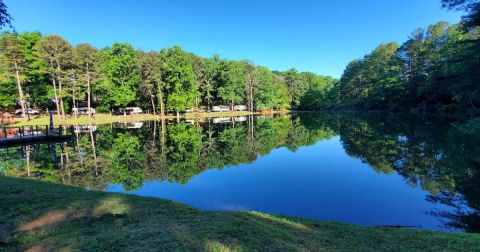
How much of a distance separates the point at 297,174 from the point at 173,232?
10357mm

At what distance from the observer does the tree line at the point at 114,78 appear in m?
45.5

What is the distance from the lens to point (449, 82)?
41.8m

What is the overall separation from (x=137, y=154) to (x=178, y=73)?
41.7m

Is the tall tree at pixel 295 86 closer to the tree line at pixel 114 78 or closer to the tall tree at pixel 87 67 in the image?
the tree line at pixel 114 78

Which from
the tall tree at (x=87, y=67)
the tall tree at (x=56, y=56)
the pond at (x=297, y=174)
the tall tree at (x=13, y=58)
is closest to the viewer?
the pond at (x=297, y=174)

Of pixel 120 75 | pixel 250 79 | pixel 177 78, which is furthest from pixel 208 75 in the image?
pixel 120 75

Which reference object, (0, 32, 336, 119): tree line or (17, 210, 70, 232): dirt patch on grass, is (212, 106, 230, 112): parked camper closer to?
(0, 32, 336, 119): tree line

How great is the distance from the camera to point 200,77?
74688 mm

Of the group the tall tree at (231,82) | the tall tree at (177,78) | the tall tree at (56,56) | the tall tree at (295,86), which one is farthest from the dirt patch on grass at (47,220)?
the tall tree at (295,86)

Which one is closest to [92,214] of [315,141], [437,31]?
[315,141]

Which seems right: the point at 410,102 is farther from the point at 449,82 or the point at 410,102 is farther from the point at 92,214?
the point at 92,214

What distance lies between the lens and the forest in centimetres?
4209

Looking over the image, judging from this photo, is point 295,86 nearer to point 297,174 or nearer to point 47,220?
point 297,174

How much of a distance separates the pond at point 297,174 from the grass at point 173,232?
2.72m
